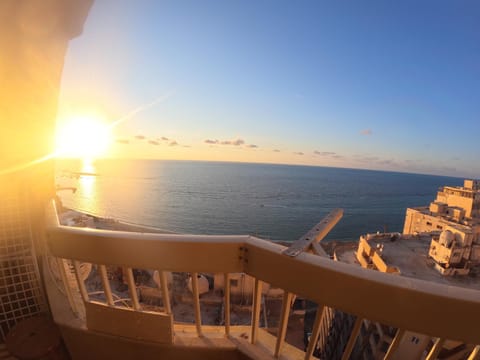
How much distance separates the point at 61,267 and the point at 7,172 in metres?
1.10

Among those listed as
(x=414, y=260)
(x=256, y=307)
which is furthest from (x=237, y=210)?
(x=256, y=307)

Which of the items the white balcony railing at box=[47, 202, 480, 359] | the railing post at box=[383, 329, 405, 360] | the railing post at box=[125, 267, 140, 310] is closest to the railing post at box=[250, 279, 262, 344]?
the white balcony railing at box=[47, 202, 480, 359]

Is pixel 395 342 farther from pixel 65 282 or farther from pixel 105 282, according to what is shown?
pixel 65 282

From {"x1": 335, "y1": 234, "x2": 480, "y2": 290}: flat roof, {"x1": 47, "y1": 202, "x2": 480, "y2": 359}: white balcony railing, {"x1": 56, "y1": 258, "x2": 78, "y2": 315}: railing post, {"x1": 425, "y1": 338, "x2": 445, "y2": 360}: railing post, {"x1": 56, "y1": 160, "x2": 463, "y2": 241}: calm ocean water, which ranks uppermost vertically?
{"x1": 47, "y1": 202, "x2": 480, "y2": 359}: white balcony railing

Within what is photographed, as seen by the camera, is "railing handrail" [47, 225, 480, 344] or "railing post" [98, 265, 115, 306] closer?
"railing handrail" [47, 225, 480, 344]

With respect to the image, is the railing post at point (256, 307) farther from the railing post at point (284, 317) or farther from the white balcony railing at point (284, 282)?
the railing post at point (284, 317)

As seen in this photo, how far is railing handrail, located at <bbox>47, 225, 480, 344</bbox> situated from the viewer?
2.75 ft

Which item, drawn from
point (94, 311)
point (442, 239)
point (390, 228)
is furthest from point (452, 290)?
point (390, 228)

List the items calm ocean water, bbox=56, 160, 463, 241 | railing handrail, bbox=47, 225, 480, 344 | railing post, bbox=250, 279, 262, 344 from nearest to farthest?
railing handrail, bbox=47, 225, 480, 344 → railing post, bbox=250, 279, 262, 344 → calm ocean water, bbox=56, 160, 463, 241

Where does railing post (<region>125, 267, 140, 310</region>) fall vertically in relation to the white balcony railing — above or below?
below

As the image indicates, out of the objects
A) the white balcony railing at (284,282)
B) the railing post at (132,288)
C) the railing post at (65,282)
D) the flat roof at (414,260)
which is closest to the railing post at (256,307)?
the white balcony railing at (284,282)

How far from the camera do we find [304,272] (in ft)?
3.43

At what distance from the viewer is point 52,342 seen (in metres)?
1.86

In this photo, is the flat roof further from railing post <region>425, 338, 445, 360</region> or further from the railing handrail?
the railing handrail
